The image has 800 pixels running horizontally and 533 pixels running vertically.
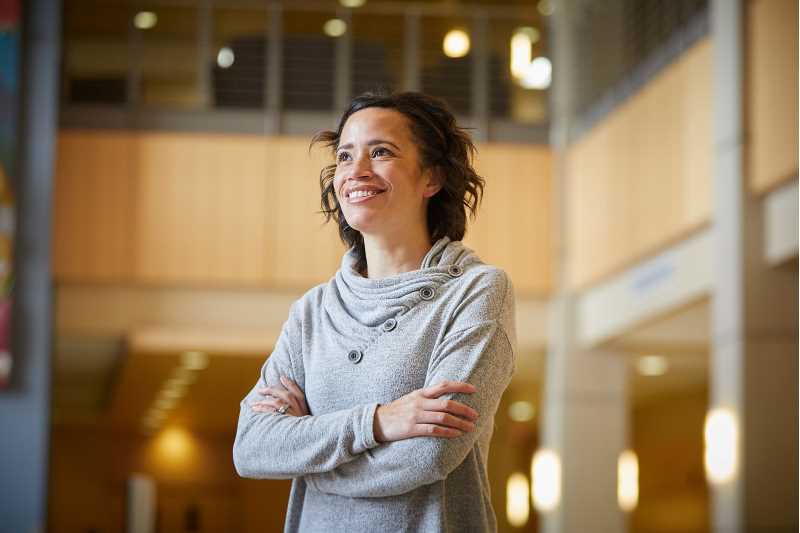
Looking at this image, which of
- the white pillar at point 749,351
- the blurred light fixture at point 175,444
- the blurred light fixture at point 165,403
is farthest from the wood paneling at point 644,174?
the blurred light fixture at point 175,444

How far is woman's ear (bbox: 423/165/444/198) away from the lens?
2.70m

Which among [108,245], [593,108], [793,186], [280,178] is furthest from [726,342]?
[108,245]

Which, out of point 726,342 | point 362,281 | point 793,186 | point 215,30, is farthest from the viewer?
point 215,30

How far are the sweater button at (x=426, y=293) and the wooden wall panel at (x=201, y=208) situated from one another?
38.9 ft

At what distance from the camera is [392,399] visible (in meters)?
2.50

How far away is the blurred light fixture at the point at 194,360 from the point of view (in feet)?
48.5

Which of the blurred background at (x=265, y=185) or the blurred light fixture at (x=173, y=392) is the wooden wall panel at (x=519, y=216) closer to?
the blurred background at (x=265, y=185)

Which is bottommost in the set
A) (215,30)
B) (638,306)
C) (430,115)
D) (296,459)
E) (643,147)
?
(296,459)

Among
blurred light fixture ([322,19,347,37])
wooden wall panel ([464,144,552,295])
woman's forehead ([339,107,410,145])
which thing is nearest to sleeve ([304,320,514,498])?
woman's forehead ([339,107,410,145])

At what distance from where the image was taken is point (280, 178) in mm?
14352

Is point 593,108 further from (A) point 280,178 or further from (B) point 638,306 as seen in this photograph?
(A) point 280,178

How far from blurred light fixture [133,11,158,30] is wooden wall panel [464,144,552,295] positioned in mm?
3997

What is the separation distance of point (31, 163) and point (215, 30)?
2.62 metres

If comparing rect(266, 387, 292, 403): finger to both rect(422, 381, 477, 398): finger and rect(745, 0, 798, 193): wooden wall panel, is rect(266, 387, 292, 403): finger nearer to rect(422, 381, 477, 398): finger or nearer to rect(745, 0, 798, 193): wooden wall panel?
rect(422, 381, 477, 398): finger
